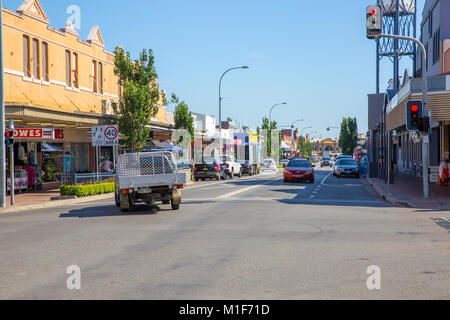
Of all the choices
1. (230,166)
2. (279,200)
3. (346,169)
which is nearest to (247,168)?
(230,166)

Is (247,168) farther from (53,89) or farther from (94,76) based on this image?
(53,89)

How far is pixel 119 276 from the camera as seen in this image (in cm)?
722

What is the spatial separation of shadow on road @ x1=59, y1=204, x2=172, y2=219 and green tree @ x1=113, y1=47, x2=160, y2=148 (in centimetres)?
1353

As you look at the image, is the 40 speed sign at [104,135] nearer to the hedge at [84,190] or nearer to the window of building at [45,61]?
the hedge at [84,190]

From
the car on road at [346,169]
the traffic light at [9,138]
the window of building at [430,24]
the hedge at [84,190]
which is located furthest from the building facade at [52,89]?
the window of building at [430,24]

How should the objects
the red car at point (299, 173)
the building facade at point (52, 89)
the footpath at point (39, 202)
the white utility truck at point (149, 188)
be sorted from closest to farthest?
the white utility truck at point (149, 188), the footpath at point (39, 202), the building facade at point (52, 89), the red car at point (299, 173)

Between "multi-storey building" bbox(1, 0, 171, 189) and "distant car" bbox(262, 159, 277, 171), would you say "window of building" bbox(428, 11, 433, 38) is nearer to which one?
"multi-storey building" bbox(1, 0, 171, 189)

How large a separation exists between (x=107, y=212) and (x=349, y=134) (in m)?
120

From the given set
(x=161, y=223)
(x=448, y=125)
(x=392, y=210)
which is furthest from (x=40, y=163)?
(x=448, y=125)

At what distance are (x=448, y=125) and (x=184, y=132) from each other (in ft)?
74.2

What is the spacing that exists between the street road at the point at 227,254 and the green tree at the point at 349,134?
385ft

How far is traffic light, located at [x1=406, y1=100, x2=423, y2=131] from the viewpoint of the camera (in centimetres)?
1953

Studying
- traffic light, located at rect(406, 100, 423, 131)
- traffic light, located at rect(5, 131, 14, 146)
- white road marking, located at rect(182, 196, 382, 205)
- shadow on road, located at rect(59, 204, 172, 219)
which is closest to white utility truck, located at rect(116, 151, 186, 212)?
shadow on road, located at rect(59, 204, 172, 219)

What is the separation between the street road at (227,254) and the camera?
6.45 metres
